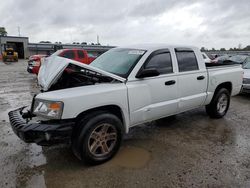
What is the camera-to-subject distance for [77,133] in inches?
119

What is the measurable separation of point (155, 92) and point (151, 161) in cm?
119

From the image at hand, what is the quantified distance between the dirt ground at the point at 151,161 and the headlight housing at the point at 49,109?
0.87m

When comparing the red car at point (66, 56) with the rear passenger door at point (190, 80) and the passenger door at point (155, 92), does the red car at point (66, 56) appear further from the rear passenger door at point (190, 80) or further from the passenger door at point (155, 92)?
the passenger door at point (155, 92)

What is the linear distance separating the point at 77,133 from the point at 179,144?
201 cm

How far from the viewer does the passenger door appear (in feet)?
11.7

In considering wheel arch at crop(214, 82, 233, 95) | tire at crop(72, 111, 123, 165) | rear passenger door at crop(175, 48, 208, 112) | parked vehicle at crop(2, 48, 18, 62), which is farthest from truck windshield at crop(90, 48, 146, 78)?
parked vehicle at crop(2, 48, 18, 62)

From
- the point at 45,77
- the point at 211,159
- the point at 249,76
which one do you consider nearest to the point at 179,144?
the point at 211,159

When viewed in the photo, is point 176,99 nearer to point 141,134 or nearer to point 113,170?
point 141,134

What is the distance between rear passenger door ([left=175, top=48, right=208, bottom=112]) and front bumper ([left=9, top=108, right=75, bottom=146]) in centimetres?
240

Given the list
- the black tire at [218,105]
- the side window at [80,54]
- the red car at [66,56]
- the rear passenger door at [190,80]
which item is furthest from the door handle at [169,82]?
the side window at [80,54]

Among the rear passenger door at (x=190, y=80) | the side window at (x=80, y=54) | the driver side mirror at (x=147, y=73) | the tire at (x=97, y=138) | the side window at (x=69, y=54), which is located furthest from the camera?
the side window at (x=80, y=54)

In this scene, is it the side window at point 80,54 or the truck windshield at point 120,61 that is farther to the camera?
the side window at point 80,54

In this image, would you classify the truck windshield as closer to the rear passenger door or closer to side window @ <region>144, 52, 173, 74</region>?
side window @ <region>144, 52, 173, 74</region>

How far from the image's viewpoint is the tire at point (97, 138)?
303 centimetres
